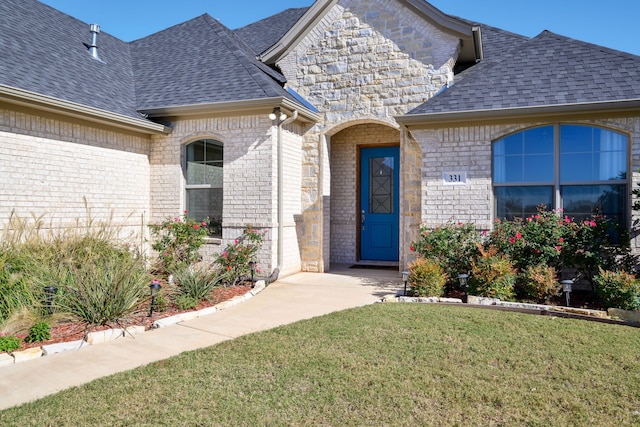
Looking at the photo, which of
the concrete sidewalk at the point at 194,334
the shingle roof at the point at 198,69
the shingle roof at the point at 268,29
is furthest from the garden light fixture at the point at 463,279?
the shingle roof at the point at 268,29

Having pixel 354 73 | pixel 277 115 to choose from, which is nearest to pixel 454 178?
pixel 354 73

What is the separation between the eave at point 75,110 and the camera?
7.20 metres

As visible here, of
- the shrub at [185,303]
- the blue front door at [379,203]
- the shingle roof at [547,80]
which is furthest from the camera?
the blue front door at [379,203]

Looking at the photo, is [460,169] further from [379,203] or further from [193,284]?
[193,284]

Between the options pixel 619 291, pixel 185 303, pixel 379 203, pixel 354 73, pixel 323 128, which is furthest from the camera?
pixel 379 203

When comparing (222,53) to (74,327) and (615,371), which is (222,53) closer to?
(74,327)

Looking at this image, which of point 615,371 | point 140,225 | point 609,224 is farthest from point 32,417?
point 609,224

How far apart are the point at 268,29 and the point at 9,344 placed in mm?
11178

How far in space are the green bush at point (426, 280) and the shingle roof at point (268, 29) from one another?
306 inches

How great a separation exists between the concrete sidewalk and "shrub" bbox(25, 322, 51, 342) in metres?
0.43

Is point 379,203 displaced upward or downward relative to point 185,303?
upward

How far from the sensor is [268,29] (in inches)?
528

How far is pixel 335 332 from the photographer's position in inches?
212

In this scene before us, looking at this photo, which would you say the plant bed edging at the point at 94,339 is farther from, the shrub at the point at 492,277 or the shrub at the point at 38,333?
the shrub at the point at 492,277
